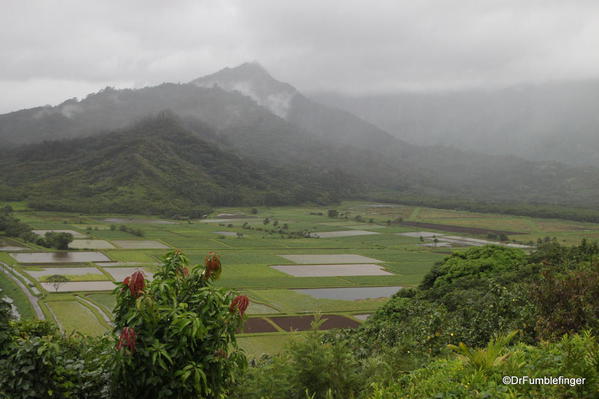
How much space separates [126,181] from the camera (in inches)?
6053

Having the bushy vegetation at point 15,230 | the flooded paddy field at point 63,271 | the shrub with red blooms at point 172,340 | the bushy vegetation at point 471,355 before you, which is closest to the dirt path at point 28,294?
the flooded paddy field at point 63,271

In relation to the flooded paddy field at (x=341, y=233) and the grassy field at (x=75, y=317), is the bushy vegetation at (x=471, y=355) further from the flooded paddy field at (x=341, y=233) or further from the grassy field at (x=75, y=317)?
the flooded paddy field at (x=341, y=233)

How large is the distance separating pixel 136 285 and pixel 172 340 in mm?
1040

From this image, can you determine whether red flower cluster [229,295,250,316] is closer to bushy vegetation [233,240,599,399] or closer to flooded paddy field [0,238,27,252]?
bushy vegetation [233,240,599,399]

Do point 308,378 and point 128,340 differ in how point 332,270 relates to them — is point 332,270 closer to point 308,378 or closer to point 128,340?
point 308,378

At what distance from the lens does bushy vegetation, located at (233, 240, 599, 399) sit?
22.5 feet

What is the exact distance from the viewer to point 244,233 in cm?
9594

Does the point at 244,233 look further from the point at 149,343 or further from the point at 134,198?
the point at 149,343

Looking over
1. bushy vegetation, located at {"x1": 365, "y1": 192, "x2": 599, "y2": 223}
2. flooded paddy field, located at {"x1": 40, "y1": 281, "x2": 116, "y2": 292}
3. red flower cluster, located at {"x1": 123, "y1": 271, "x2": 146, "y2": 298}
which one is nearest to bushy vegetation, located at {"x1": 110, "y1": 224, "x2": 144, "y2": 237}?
flooded paddy field, located at {"x1": 40, "y1": 281, "x2": 116, "y2": 292}

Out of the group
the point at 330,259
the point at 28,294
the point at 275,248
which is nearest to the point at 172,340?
the point at 28,294

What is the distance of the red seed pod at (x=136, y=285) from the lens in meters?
7.31

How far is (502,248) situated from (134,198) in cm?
12134

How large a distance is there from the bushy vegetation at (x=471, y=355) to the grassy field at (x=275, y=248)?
3878mm

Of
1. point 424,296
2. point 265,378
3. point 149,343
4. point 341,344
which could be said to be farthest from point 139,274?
point 424,296
